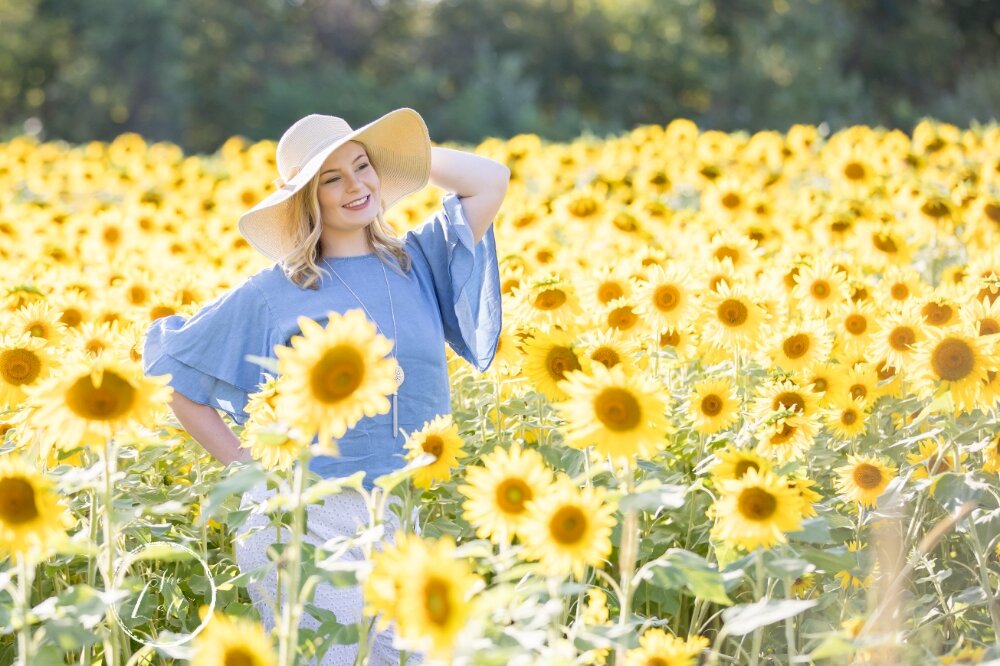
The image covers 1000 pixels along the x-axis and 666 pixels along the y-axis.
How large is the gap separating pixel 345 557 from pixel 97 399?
A: 922mm

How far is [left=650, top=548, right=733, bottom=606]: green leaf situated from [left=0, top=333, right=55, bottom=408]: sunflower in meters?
1.62

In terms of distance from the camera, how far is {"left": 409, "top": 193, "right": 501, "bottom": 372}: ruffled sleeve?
346cm

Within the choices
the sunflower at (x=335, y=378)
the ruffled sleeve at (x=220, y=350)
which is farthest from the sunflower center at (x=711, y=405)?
the sunflower at (x=335, y=378)

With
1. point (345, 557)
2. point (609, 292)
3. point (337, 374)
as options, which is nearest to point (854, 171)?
point (609, 292)

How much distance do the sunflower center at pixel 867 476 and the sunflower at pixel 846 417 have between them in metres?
0.21

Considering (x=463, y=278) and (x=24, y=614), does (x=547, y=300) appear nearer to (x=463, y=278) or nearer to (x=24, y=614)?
(x=463, y=278)

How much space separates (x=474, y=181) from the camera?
354 centimetres

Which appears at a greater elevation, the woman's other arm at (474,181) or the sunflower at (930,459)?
the woman's other arm at (474,181)

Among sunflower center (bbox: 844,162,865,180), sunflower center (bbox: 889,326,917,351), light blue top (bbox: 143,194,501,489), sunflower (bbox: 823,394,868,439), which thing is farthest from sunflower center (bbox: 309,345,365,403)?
sunflower center (bbox: 844,162,865,180)

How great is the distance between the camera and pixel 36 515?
2.10 metres

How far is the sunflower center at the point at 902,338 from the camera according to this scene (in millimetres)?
3451

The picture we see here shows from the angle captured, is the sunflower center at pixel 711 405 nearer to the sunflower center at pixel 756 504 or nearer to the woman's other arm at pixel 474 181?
the woman's other arm at pixel 474 181

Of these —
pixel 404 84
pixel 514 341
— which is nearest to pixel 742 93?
pixel 404 84

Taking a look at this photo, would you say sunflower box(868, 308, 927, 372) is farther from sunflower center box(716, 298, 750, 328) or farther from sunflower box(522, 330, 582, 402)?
sunflower box(522, 330, 582, 402)
